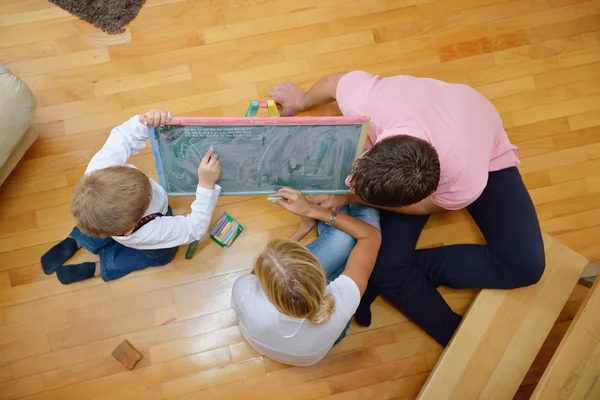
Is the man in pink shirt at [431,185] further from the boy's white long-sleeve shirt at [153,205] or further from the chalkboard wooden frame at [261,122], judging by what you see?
the boy's white long-sleeve shirt at [153,205]

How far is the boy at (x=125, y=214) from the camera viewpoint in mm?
1631

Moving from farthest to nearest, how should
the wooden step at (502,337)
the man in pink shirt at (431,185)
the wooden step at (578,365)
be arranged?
the wooden step at (502,337), the wooden step at (578,365), the man in pink shirt at (431,185)

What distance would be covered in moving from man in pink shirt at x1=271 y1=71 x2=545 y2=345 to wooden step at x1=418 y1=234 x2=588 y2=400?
87mm

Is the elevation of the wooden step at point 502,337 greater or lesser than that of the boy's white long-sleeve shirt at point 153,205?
lesser

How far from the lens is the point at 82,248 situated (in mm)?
Answer: 2217

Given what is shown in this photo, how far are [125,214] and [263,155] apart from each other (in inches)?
20.9

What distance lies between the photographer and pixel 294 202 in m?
1.95

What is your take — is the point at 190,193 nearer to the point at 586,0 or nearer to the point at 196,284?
the point at 196,284

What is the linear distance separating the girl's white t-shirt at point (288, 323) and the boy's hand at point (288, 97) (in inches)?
34.9

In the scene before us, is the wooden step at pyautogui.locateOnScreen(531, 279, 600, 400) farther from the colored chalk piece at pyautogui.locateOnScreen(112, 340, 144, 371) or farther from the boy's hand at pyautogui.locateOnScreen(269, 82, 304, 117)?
the colored chalk piece at pyautogui.locateOnScreen(112, 340, 144, 371)

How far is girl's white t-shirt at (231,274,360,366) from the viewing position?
1.62m

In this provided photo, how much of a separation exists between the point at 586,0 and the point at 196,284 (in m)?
2.49

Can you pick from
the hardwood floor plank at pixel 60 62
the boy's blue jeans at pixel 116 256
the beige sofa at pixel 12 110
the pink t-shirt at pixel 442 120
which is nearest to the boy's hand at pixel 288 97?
the pink t-shirt at pixel 442 120

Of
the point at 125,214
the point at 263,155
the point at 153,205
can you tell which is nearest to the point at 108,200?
the point at 125,214
